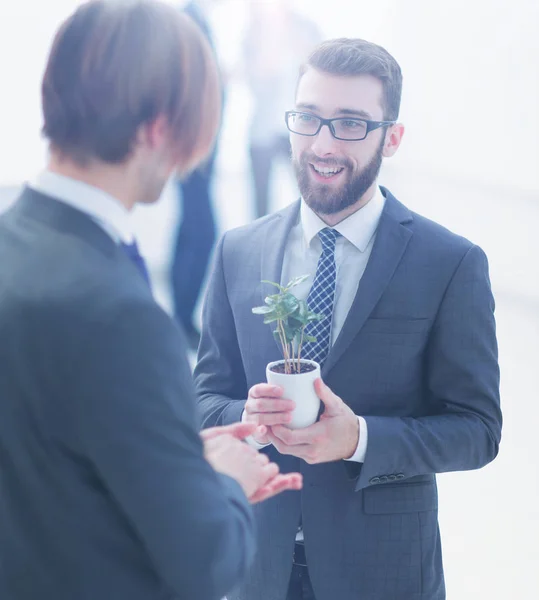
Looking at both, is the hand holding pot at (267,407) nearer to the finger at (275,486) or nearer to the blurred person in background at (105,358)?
the finger at (275,486)

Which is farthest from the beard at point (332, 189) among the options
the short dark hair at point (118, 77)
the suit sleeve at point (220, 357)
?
the short dark hair at point (118, 77)

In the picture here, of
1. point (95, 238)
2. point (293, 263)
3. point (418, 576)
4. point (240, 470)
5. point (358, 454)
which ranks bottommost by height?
point (418, 576)

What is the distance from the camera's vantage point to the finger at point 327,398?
4.28 ft

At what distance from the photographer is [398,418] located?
1.44m

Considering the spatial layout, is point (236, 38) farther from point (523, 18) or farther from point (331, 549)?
point (331, 549)

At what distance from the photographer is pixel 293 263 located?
1.63m

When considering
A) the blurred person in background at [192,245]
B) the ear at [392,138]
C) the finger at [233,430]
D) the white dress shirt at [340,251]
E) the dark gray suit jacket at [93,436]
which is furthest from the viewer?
the blurred person in background at [192,245]

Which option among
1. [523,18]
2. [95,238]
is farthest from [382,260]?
[523,18]

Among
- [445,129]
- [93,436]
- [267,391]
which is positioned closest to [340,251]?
[267,391]

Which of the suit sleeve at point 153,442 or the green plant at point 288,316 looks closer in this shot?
the suit sleeve at point 153,442

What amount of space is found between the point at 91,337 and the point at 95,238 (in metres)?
0.13

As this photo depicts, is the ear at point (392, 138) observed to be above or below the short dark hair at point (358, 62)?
below

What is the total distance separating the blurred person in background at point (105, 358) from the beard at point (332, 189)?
65 centimetres

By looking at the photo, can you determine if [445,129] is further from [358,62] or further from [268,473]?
[268,473]
